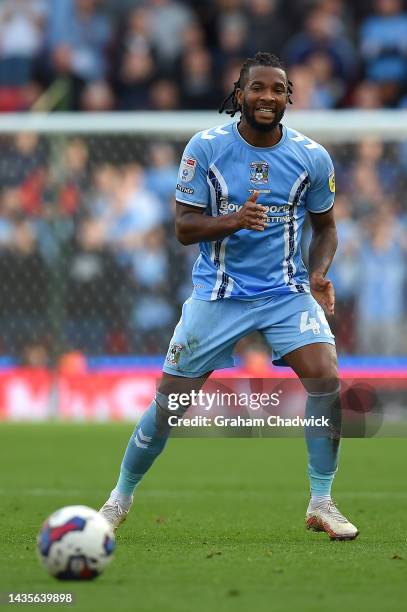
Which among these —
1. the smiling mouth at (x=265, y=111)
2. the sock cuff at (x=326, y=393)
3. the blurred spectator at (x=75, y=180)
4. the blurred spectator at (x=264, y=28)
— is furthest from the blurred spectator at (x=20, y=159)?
the sock cuff at (x=326, y=393)

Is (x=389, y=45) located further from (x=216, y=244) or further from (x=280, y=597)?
(x=280, y=597)

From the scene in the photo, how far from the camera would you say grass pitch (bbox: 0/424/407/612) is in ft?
17.7

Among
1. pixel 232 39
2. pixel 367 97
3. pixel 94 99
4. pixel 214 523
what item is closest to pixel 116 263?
pixel 94 99

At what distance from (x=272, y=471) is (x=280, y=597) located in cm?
607

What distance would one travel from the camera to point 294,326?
7211 millimetres

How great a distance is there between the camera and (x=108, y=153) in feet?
48.4

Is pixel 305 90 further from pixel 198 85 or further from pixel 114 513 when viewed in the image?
pixel 114 513

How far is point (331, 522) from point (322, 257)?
1.40m

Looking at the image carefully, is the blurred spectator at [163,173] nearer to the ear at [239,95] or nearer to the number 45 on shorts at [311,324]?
the ear at [239,95]

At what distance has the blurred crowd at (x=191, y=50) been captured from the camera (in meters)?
18.2

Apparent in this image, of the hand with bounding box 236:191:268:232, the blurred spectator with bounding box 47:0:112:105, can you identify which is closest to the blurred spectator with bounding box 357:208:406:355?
the blurred spectator with bounding box 47:0:112:105

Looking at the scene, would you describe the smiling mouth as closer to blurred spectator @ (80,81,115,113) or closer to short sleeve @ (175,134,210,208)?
short sleeve @ (175,134,210,208)

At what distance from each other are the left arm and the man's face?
2.17ft

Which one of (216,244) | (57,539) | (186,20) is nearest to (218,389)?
(216,244)
